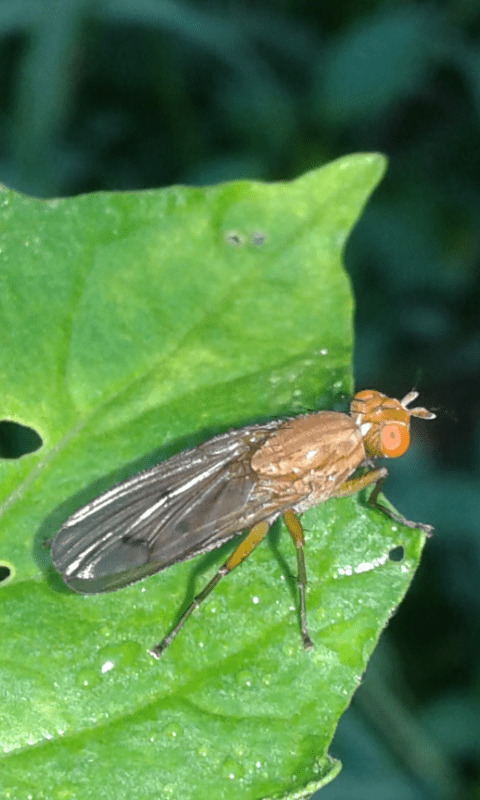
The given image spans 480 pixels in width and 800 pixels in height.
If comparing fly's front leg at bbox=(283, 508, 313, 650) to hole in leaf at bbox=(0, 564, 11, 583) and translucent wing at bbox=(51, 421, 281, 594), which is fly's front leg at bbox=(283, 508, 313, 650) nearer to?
translucent wing at bbox=(51, 421, 281, 594)

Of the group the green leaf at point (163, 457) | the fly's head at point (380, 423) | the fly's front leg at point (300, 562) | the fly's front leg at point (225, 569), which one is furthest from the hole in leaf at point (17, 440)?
the fly's head at point (380, 423)

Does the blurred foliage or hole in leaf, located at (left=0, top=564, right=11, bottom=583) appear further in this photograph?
the blurred foliage

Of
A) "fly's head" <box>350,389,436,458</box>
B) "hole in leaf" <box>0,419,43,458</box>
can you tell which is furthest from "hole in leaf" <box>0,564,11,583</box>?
"fly's head" <box>350,389,436,458</box>

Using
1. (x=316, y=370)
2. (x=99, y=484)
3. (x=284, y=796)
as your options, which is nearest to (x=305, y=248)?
(x=316, y=370)

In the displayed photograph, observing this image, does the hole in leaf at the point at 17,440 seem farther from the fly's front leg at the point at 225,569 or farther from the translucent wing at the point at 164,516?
the fly's front leg at the point at 225,569

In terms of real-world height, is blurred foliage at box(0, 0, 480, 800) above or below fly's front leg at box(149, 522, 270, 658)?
above

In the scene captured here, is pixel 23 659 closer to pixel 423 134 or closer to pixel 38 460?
pixel 38 460
